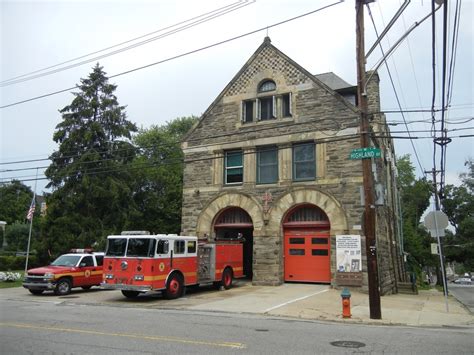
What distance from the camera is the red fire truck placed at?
1566cm

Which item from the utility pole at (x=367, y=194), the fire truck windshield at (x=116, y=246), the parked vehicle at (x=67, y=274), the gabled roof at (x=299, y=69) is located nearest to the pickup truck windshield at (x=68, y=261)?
the parked vehicle at (x=67, y=274)

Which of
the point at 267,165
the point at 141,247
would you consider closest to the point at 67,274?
the point at 141,247

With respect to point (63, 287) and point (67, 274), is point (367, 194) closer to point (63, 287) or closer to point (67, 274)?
point (67, 274)

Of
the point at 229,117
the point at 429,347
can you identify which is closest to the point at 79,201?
the point at 229,117

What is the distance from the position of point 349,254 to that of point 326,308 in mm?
5615

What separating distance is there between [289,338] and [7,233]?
191 feet

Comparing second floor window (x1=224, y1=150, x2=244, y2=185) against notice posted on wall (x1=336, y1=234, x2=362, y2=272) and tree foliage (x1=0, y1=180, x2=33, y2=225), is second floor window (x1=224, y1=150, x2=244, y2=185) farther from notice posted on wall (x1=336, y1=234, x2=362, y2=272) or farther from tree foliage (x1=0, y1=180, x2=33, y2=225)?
tree foliage (x1=0, y1=180, x2=33, y2=225)

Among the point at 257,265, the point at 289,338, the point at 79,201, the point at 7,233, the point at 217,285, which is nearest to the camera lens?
the point at 289,338

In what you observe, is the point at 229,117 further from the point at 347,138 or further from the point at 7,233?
the point at 7,233

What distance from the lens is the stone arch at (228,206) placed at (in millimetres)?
22125

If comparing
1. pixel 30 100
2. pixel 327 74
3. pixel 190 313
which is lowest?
pixel 190 313

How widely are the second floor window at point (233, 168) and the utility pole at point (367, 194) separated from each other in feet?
34.2

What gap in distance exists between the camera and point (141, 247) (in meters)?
16.0

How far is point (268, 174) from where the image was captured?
74.2ft
